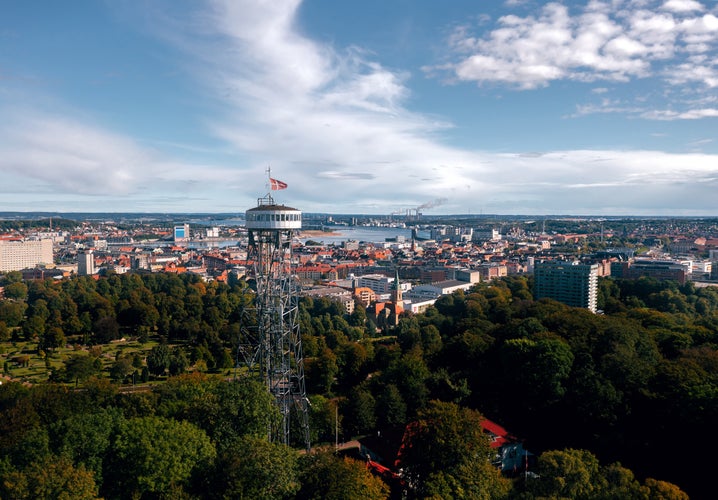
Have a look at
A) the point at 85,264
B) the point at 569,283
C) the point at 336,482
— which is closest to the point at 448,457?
the point at 336,482

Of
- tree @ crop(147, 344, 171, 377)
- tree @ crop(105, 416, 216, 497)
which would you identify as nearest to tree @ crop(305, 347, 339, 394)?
tree @ crop(147, 344, 171, 377)

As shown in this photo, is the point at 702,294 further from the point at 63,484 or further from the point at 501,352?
the point at 63,484

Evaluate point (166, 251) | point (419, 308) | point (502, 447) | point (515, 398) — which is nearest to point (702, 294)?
point (419, 308)

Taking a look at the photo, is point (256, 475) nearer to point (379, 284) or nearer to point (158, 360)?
point (158, 360)

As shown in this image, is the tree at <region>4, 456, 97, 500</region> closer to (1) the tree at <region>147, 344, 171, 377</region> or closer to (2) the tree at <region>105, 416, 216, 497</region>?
(2) the tree at <region>105, 416, 216, 497</region>

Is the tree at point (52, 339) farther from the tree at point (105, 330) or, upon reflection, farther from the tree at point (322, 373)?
the tree at point (322, 373)

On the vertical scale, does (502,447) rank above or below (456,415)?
below
